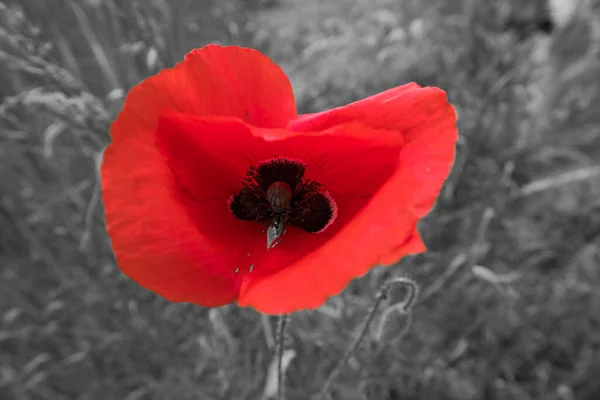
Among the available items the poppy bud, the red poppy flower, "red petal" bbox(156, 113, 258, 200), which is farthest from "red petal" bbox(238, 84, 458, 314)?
the poppy bud

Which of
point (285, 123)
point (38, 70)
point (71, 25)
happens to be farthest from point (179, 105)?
point (71, 25)

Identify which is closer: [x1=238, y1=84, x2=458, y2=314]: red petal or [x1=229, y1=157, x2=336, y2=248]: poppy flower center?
[x1=238, y1=84, x2=458, y2=314]: red petal

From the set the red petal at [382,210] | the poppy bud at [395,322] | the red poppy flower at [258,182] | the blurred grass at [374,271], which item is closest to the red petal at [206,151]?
the red poppy flower at [258,182]

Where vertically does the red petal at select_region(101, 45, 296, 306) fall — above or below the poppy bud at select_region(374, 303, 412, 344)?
above

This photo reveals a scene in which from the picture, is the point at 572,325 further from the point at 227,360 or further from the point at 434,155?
the point at 434,155

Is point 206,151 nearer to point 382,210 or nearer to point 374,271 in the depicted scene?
point 382,210

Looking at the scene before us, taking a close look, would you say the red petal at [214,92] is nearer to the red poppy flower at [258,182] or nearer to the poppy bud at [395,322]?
the red poppy flower at [258,182]

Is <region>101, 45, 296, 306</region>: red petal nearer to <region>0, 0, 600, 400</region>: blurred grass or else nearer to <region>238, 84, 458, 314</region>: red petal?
<region>238, 84, 458, 314</region>: red petal

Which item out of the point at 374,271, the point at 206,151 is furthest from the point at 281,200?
the point at 374,271
